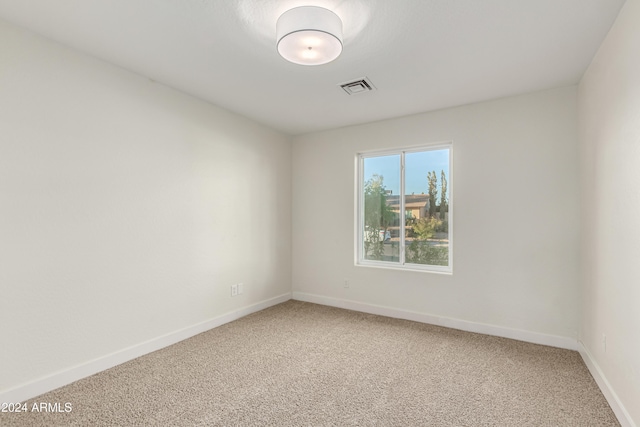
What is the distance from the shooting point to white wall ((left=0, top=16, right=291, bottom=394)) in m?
2.10

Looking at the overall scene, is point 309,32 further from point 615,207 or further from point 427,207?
point 427,207

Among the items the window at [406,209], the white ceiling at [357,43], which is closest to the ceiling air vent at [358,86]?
the white ceiling at [357,43]

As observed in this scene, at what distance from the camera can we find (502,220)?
3.24 meters

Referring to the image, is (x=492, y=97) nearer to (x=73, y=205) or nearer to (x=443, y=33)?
(x=443, y=33)

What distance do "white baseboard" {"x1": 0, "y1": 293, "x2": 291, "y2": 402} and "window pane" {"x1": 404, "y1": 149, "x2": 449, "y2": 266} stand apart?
2.36 m

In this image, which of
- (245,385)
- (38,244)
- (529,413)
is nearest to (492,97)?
(529,413)

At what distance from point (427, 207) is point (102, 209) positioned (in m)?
3.33

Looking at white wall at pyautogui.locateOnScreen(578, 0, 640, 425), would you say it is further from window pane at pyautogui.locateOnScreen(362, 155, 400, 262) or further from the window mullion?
window pane at pyautogui.locateOnScreen(362, 155, 400, 262)

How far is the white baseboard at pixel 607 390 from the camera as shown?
5.96 feet

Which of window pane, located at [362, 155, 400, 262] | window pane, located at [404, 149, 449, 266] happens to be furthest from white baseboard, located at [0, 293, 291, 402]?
window pane, located at [404, 149, 449, 266]

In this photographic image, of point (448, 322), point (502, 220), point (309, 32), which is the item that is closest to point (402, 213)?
point (502, 220)

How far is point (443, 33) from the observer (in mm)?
2129

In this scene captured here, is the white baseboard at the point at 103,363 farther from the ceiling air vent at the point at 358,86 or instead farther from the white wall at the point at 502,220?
the ceiling air vent at the point at 358,86

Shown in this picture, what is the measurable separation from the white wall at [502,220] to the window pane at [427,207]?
0.65 feet
